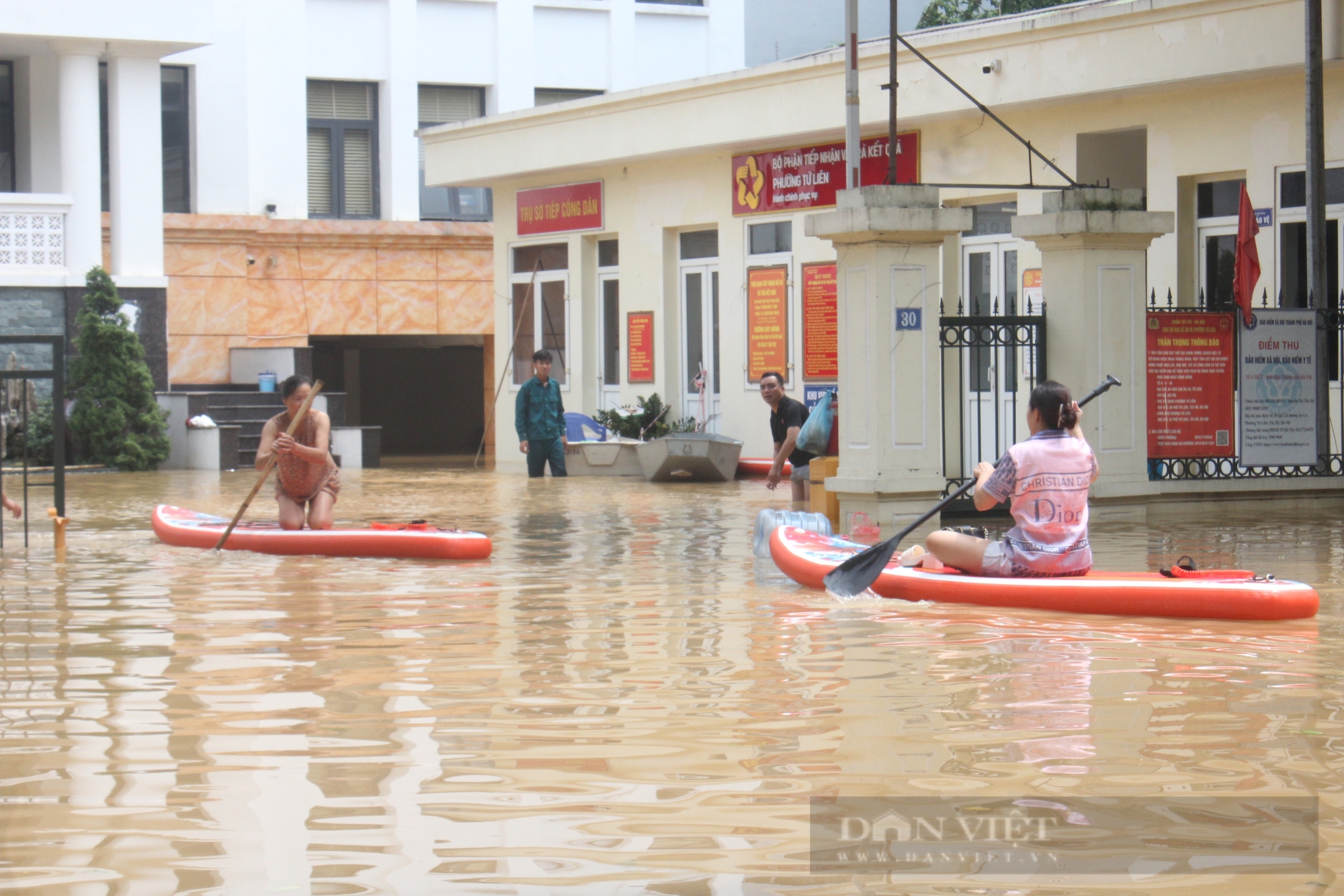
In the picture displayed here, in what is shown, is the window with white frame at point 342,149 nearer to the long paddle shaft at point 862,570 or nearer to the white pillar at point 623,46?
the white pillar at point 623,46

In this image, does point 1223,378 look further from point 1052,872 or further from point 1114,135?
point 1052,872

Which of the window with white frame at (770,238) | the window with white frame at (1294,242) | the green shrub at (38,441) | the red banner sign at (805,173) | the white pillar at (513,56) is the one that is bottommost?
the green shrub at (38,441)

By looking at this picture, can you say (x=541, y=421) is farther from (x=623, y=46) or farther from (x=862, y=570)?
(x=623, y=46)

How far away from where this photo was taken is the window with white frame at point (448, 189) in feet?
106

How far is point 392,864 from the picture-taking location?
4.63 meters

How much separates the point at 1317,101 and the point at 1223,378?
2.64 m

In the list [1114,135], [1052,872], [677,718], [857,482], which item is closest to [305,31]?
[1114,135]

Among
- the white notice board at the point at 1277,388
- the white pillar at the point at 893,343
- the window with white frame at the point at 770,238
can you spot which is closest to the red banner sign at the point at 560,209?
the window with white frame at the point at 770,238

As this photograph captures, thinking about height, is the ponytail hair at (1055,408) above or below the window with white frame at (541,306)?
below

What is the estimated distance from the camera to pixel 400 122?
31672mm

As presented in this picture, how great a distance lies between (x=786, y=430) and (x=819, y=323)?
6.06 metres

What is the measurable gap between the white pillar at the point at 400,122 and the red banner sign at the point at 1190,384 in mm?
18972

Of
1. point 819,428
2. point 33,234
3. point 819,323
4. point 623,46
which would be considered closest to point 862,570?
point 819,428

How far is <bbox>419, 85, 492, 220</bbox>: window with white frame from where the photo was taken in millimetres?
32188
